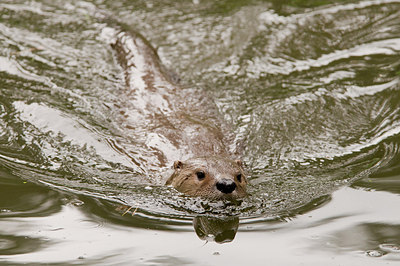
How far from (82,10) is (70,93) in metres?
2.06

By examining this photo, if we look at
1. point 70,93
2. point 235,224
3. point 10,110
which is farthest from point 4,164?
point 235,224

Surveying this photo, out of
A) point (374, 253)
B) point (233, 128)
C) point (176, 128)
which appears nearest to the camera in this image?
point (374, 253)

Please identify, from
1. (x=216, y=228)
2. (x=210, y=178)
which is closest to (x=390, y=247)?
(x=216, y=228)

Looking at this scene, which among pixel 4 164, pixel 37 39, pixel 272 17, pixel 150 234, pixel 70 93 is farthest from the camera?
pixel 272 17

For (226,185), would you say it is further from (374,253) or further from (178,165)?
(374,253)

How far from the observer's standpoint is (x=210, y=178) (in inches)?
166

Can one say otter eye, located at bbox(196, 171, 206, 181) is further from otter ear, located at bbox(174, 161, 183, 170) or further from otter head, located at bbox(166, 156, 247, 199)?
otter ear, located at bbox(174, 161, 183, 170)

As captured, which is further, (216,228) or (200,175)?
(200,175)

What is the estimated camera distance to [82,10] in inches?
303

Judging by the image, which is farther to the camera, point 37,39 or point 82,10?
point 82,10

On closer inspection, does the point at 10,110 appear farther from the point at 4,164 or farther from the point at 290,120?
the point at 290,120

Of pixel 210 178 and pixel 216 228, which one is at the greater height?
pixel 210 178

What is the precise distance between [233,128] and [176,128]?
71 centimetres

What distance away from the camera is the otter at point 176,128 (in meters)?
4.29
